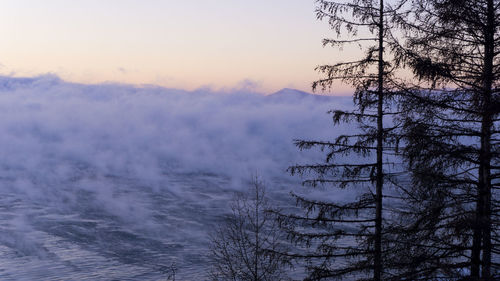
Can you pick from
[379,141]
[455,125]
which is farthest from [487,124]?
[379,141]

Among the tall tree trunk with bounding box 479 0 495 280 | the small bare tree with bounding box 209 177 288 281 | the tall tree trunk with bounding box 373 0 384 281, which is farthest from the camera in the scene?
the small bare tree with bounding box 209 177 288 281

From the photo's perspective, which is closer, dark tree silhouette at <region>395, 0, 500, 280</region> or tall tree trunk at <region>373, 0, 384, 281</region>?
dark tree silhouette at <region>395, 0, 500, 280</region>

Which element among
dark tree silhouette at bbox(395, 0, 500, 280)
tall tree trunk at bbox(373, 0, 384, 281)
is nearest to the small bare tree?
tall tree trunk at bbox(373, 0, 384, 281)

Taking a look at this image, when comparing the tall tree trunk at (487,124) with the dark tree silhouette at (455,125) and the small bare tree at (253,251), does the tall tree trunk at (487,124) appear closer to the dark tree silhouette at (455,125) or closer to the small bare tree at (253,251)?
the dark tree silhouette at (455,125)

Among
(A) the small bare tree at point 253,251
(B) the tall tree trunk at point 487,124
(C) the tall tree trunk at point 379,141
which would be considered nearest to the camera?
(B) the tall tree trunk at point 487,124

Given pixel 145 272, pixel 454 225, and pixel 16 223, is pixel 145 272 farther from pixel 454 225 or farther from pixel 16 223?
pixel 454 225

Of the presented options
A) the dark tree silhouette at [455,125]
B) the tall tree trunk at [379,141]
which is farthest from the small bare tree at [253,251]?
the dark tree silhouette at [455,125]

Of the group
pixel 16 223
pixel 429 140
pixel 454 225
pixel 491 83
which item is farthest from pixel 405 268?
pixel 16 223

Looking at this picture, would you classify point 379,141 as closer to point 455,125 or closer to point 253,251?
point 455,125

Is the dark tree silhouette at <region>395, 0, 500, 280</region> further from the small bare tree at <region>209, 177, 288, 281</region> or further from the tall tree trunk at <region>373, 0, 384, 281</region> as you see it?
the small bare tree at <region>209, 177, 288, 281</region>

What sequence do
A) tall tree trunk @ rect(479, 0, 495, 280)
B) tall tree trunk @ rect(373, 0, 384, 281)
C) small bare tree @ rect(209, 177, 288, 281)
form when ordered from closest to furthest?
tall tree trunk @ rect(479, 0, 495, 280) → tall tree trunk @ rect(373, 0, 384, 281) → small bare tree @ rect(209, 177, 288, 281)

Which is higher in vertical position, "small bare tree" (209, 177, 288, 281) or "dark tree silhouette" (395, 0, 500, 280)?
"dark tree silhouette" (395, 0, 500, 280)

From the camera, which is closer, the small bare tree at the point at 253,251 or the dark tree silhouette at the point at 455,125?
the dark tree silhouette at the point at 455,125

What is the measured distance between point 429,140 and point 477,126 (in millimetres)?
1355
